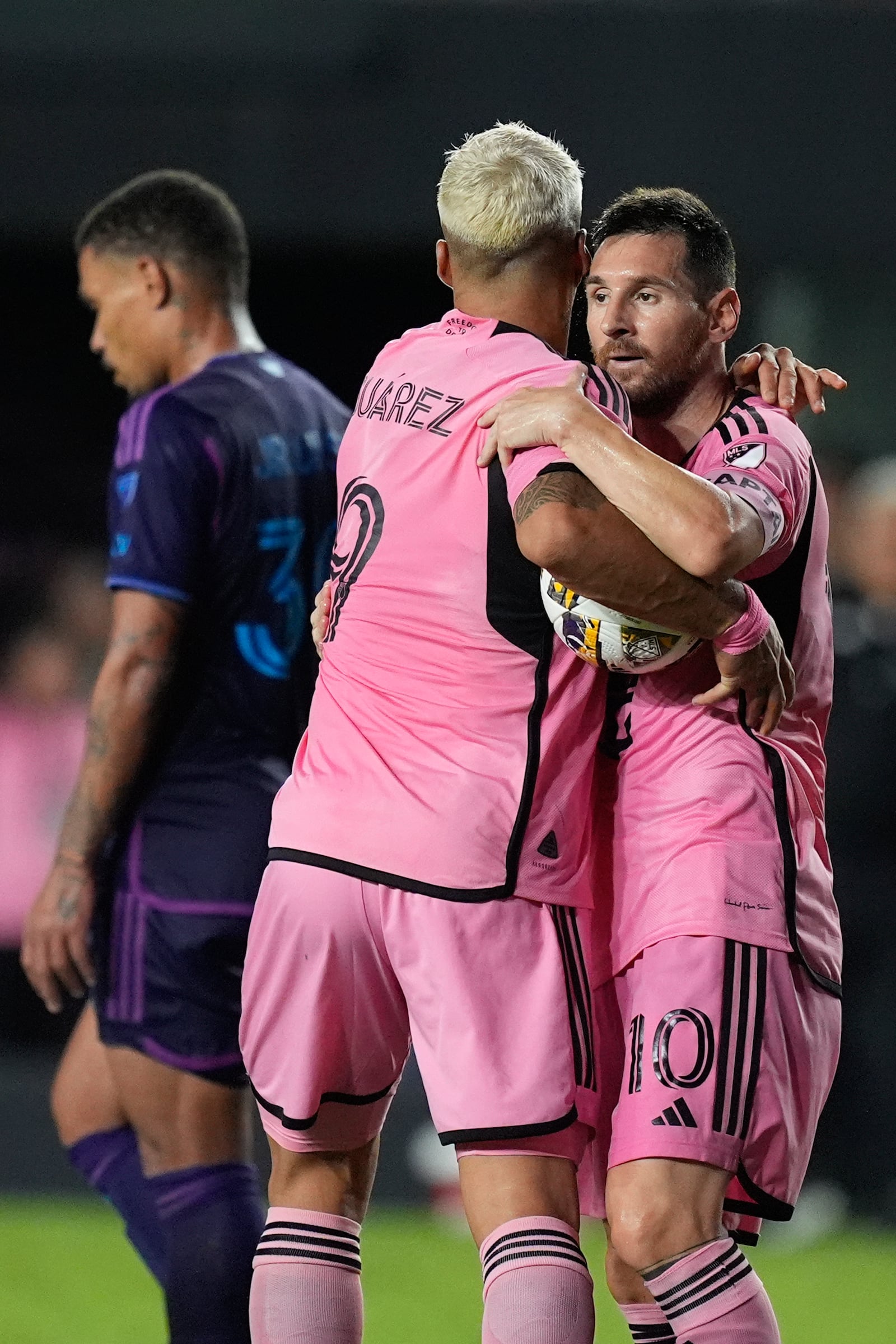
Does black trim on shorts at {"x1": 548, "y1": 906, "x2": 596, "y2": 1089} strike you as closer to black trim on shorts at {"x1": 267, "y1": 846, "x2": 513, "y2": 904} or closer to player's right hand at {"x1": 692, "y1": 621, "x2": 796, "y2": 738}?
black trim on shorts at {"x1": 267, "y1": 846, "x2": 513, "y2": 904}

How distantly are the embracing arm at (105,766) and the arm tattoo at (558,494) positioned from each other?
4.14 ft

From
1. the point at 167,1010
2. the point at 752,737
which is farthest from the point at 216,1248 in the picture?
the point at 752,737

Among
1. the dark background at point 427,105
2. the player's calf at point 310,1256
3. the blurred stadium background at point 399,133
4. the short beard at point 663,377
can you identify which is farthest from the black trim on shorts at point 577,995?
the dark background at point 427,105

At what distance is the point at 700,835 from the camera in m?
3.04

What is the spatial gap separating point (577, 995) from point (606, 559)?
70 centimetres

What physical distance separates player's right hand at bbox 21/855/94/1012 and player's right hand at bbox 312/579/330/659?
33.8 inches

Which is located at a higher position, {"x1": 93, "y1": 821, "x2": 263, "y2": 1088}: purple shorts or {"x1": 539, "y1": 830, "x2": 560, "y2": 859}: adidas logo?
{"x1": 539, "y1": 830, "x2": 560, "y2": 859}: adidas logo

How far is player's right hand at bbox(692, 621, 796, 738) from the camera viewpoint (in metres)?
2.96

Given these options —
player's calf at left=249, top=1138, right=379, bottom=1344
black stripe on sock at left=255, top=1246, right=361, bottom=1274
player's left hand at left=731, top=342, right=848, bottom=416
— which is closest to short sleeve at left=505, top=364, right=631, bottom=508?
player's left hand at left=731, top=342, right=848, bottom=416

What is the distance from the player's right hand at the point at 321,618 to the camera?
10.8 ft

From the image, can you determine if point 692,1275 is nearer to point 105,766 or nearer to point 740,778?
point 740,778

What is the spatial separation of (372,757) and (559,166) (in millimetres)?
1035

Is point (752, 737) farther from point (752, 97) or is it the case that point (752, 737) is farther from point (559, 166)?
point (752, 97)

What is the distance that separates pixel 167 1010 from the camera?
3883 millimetres
